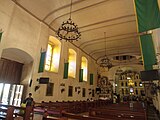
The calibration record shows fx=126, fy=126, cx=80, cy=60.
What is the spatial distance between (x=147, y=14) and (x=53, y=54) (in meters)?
9.22

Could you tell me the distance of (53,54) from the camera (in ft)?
39.0

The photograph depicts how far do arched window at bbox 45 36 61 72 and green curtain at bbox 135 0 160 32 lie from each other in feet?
27.3

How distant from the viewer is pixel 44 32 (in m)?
9.88

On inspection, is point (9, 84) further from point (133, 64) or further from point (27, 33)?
point (133, 64)

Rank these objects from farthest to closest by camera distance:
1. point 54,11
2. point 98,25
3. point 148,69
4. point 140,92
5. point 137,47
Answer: point 140,92
point 137,47
point 98,25
point 54,11
point 148,69

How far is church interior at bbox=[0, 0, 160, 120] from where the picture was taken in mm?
5113

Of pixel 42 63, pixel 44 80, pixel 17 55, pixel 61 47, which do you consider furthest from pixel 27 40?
pixel 61 47

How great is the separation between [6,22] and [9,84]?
12.3 ft

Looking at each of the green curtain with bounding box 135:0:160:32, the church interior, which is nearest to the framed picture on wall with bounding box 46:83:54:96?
the church interior

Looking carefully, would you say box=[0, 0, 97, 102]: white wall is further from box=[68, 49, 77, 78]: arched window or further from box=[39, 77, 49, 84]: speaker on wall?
box=[68, 49, 77, 78]: arched window

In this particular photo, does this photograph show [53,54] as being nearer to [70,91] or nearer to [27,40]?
[27,40]

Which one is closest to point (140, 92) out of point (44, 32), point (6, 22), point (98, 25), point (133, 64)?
point (133, 64)

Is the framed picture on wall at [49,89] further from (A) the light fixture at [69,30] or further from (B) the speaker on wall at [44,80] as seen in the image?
(A) the light fixture at [69,30]

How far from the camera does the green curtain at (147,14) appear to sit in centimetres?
369
